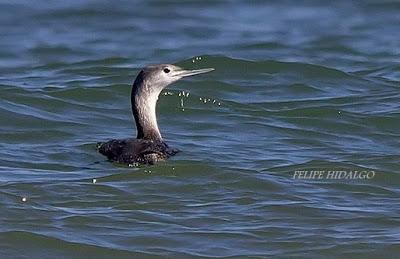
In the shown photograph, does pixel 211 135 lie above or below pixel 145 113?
below

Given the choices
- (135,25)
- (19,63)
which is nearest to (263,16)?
(135,25)

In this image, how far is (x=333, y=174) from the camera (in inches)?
492

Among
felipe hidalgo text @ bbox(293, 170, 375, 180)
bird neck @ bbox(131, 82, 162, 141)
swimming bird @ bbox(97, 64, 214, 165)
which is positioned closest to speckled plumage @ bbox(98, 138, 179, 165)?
swimming bird @ bbox(97, 64, 214, 165)

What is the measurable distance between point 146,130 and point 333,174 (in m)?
1.96

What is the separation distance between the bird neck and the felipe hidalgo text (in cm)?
152

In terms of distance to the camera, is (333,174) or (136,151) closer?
(333,174)

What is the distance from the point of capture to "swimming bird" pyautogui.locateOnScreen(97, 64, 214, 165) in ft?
41.3

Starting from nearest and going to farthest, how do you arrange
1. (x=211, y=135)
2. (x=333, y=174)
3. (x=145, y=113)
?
(x=333, y=174) < (x=145, y=113) < (x=211, y=135)

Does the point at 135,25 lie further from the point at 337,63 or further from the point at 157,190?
the point at 157,190

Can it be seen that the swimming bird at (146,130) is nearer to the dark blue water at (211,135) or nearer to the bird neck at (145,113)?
the bird neck at (145,113)

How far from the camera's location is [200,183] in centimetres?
1215

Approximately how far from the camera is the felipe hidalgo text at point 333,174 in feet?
40.6

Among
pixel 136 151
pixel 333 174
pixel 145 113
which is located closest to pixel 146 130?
pixel 145 113

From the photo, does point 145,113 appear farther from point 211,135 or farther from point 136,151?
point 136,151
